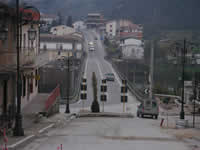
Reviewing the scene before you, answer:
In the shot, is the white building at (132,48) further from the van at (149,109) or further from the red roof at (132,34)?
the van at (149,109)

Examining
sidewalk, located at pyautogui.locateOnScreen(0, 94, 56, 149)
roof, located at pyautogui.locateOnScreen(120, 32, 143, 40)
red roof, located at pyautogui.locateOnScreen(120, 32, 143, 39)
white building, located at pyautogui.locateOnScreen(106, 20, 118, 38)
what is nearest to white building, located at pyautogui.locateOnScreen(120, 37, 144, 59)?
roof, located at pyautogui.locateOnScreen(120, 32, 143, 40)

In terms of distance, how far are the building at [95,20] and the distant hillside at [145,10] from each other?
5.07 m

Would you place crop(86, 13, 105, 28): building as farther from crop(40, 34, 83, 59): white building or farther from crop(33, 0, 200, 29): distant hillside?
crop(40, 34, 83, 59): white building

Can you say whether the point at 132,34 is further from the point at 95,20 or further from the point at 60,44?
the point at 60,44

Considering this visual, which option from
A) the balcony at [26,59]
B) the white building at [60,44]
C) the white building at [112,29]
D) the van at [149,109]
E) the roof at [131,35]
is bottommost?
the van at [149,109]

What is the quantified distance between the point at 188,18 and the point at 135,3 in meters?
25.0

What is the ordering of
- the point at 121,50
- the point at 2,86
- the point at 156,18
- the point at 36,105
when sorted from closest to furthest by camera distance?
the point at 2,86
the point at 36,105
the point at 121,50
the point at 156,18

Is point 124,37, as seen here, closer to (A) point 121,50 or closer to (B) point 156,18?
(A) point 121,50

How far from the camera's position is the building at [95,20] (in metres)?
159

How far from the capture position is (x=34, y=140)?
14.2 metres

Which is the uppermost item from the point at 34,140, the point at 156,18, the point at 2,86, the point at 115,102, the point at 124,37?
the point at 156,18

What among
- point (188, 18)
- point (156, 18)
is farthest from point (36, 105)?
point (188, 18)

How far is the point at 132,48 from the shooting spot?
115m

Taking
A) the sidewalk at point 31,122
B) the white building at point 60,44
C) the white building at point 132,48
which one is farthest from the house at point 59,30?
the sidewalk at point 31,122
